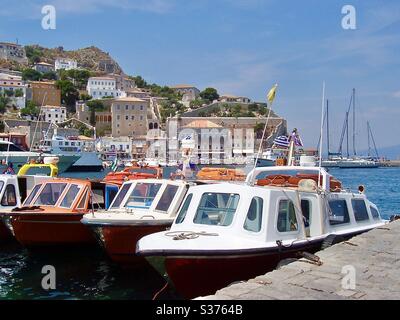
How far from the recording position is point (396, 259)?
912 centimetres

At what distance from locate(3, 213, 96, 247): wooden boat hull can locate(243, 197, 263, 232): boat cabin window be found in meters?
6.25

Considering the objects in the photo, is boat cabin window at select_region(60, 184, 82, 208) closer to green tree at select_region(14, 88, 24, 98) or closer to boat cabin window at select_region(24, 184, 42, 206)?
boat cabin window at select_region(24, 184, 42, 206)

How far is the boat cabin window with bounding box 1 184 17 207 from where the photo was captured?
1666 centimetres

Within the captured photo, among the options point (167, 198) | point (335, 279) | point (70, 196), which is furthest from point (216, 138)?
point (335, 279)

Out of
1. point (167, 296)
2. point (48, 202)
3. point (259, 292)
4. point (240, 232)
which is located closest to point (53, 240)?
point (48, 202)

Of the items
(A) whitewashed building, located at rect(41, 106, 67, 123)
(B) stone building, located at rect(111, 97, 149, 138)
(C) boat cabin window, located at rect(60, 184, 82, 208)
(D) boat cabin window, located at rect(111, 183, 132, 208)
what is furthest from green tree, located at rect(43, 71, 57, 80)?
(D) boat cabin window, located at rect(111, 183, 132, 208)

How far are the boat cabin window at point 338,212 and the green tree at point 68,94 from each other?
157357 mm

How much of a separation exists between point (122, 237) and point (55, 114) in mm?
144031

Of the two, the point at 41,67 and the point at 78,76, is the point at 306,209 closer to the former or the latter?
the point at 78,76

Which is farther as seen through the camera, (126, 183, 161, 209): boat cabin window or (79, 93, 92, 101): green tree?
(79, 93, 92, 101): green tree

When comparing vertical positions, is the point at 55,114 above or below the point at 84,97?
below

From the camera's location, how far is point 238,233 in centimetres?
965

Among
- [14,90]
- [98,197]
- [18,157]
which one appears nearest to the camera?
[98,197]
